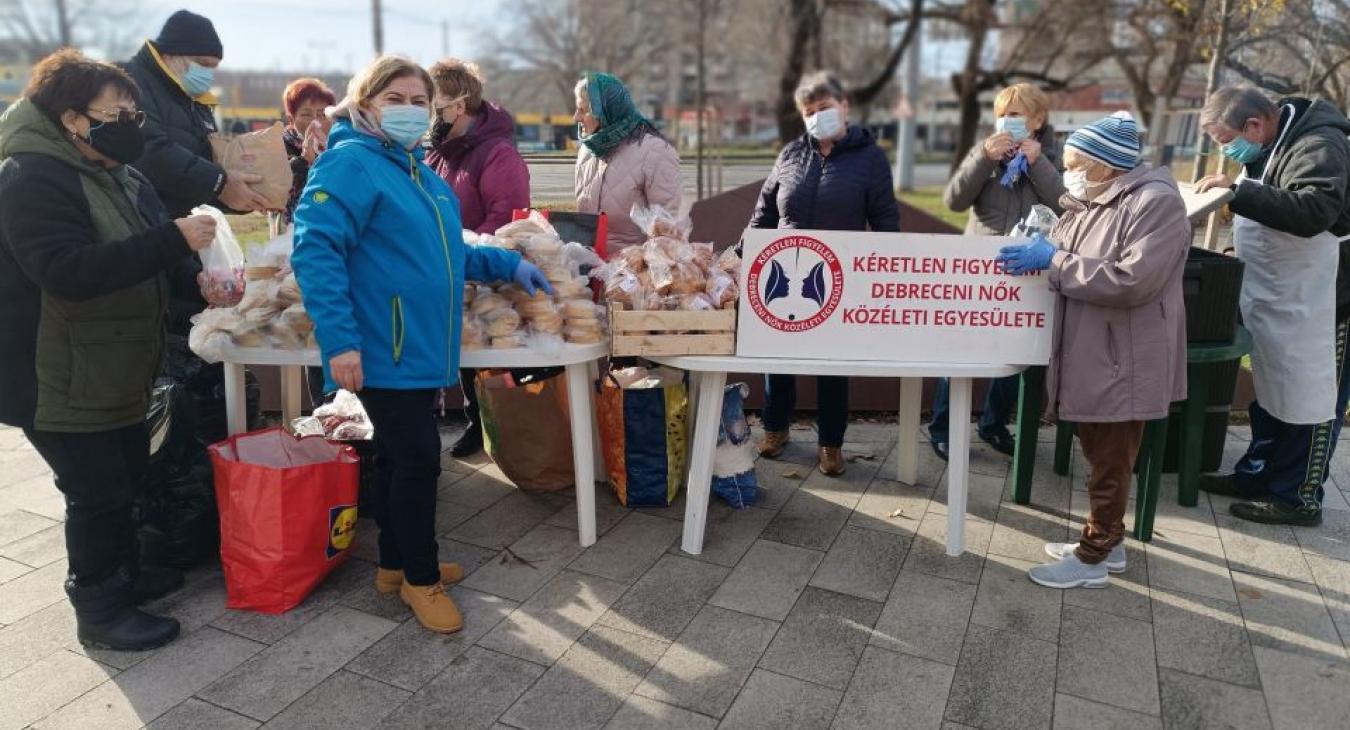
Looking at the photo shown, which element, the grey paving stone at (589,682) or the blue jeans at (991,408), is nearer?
the grey paving stone at (589,682)

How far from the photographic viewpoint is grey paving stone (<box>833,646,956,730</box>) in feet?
8.45

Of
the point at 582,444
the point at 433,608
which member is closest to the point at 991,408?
the point at 582,444

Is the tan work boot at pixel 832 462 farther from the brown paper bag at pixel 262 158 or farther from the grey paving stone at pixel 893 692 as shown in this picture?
the brown paper bag at pixel 262 158

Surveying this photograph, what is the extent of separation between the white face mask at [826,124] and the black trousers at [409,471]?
2.09 metres

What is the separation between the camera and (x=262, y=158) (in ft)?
12.2

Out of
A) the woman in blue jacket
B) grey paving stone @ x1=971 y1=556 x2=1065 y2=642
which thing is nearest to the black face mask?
the woman in blue jacket

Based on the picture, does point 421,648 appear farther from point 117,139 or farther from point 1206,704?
point 1206,704

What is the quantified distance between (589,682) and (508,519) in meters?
1.33

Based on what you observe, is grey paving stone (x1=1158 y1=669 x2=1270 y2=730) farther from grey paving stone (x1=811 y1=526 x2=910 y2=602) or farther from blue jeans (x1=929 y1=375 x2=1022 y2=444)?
blue jeans (x1=929 y1=375 x2=1022 y2=444)

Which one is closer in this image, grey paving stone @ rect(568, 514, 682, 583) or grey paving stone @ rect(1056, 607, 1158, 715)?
grey paving stone @ rect(1056, 607, 1158, 715)

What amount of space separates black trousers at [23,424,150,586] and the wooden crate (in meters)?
1.65

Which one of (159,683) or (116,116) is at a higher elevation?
(116,116)

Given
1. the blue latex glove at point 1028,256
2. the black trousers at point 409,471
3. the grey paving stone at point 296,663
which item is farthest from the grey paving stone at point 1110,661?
the grey paving stone at point 296,663

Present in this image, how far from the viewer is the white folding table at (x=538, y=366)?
10.5 ft
